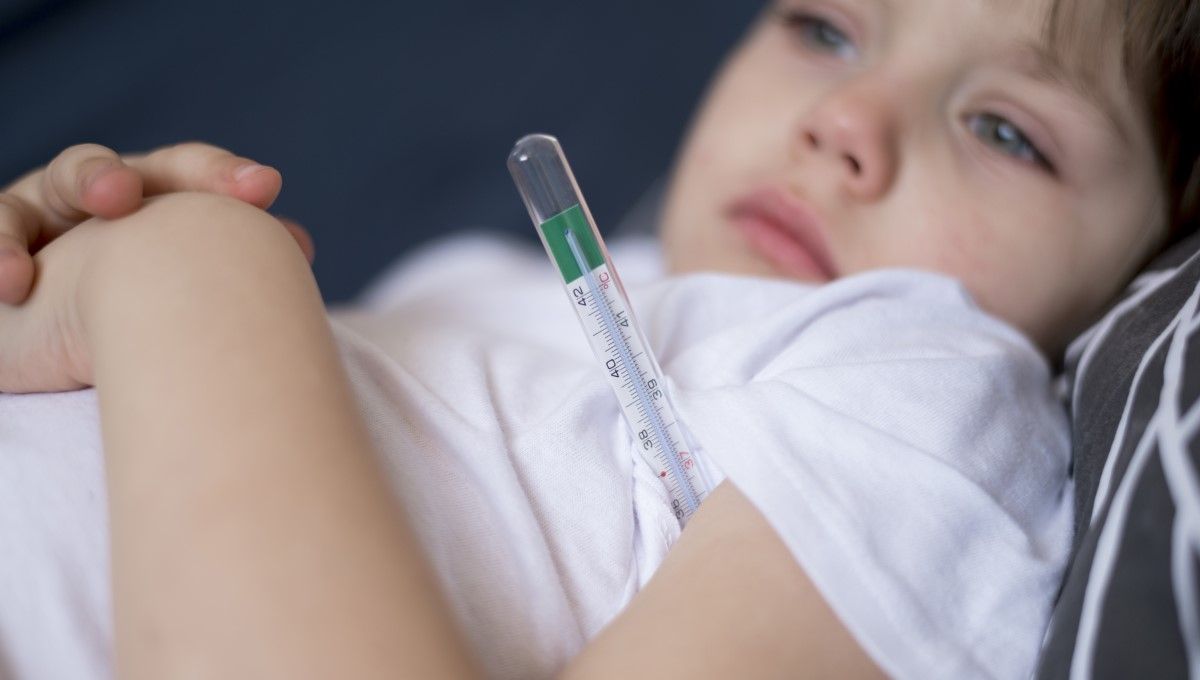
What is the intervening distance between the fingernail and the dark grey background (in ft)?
2.70

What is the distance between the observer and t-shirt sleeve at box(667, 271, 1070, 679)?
0.64 m

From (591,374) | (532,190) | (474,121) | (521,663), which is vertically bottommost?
(521,663)

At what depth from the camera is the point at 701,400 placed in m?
0.76

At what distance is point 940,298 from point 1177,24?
330mm

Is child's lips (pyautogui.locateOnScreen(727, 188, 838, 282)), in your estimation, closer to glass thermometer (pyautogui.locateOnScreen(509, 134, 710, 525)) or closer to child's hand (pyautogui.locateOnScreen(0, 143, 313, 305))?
glass thermometer (pyautogui.locateOnScreen(509, 134, 710, 525))

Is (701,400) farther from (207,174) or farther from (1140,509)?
(207,174)

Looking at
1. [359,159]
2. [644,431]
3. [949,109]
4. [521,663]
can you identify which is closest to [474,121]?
[359,159]

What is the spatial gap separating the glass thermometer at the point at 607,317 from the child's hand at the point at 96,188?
0.21 m

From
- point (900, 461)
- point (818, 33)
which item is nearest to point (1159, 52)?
point (818, 33)

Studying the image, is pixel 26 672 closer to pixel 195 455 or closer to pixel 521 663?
pixel 195 455

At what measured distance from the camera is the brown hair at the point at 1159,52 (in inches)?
34.8

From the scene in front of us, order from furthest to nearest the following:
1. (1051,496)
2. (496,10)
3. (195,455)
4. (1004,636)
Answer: (496,10) → (1051,496) → (1004,636) → (195,455)

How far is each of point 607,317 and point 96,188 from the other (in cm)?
37

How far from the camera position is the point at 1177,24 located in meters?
0.89
